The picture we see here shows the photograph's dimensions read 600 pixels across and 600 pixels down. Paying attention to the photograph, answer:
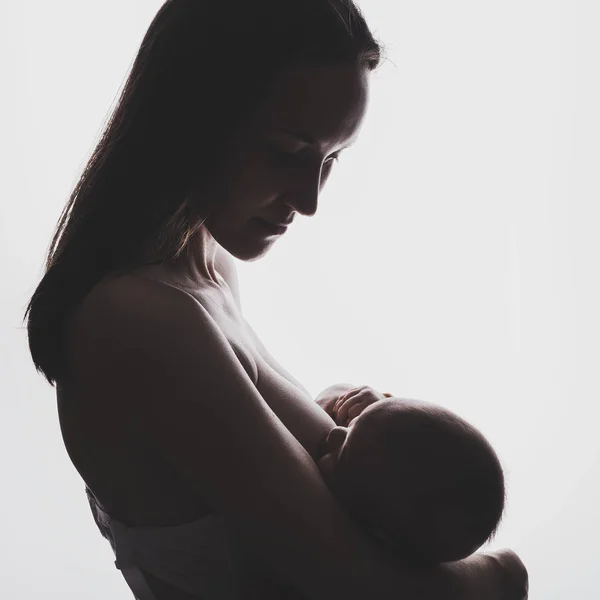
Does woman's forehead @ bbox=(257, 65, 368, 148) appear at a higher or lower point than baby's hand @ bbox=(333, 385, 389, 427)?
higher

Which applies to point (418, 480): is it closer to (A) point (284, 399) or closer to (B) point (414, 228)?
(A) point (284, 399)

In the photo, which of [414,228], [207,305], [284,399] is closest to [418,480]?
[284,399]

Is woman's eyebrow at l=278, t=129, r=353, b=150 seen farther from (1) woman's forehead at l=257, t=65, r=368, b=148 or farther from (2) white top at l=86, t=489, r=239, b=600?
(2) white top at l=86, t=489, r=239, b=600

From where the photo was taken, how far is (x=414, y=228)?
193cm

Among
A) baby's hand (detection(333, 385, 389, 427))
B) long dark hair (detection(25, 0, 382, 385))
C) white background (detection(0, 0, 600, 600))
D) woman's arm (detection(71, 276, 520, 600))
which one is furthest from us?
white background (detection(0, 0, 600, 600))

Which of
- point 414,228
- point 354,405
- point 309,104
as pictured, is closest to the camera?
point 309,104

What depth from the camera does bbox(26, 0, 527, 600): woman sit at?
24.5 inches

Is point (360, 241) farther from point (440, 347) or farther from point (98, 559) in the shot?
point (98, 559)

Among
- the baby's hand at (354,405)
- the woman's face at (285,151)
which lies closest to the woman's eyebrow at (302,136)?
the woman's face at (285,151)

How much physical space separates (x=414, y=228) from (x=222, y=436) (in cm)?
141

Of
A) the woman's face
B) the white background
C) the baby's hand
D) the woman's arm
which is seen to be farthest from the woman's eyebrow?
the white background

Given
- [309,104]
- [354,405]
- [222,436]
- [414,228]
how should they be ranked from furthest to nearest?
[414,228] → [354,405] → [309,104] → [222,436]

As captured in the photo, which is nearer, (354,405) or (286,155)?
(286,155)

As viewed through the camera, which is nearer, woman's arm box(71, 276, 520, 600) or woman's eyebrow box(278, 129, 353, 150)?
woman's arm box(71, 276, 520, 600)
